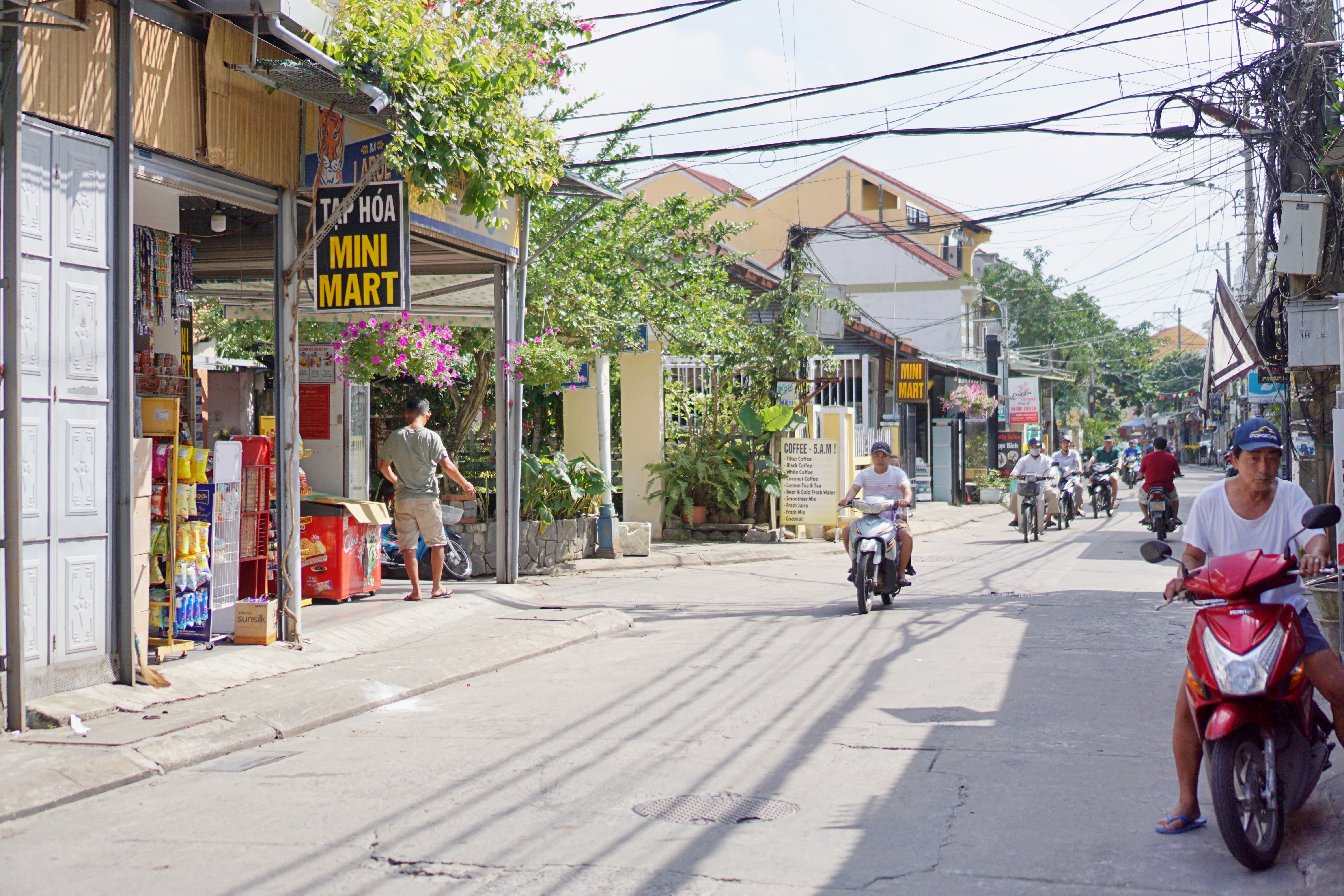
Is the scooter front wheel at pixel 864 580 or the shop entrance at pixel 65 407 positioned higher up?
the shop entrance at pixel 65 407

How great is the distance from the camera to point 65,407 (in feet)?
21.4

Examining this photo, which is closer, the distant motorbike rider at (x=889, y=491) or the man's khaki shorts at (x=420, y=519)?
the man's khaki shorts at (x=420, y=519)

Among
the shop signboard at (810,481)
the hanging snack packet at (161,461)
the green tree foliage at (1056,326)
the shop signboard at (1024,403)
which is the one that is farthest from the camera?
the green tree foliage at (1056,326)

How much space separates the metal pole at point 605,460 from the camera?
15.8 m

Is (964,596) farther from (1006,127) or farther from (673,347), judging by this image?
(673,347)

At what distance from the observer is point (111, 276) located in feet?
22.4

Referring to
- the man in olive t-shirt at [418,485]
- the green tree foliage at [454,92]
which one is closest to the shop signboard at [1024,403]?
the man in olive t-shirt at [418,485]

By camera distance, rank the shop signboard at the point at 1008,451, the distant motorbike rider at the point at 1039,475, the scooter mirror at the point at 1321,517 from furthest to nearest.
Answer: the shop signboard at the point at 1008,451 → the distant motorbike rider at the point at 1039,475 → the scooter mirror at the point at 1321,517

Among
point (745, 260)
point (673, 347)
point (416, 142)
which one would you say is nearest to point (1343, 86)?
point (416, 142)

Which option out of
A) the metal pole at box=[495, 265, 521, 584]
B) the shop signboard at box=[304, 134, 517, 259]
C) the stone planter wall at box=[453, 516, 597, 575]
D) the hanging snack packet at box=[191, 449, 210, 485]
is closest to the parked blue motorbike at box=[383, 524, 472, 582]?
the stone planter wall at box=[453, 516, 597, 575]

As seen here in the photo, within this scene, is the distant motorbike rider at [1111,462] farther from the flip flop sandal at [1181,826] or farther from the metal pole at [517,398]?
the flip flop sandal at [1181,826]

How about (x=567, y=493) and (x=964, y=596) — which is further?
(x=567, y=493)

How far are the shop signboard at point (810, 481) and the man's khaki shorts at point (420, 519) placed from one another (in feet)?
28.6

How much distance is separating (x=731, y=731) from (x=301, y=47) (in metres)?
4.97
